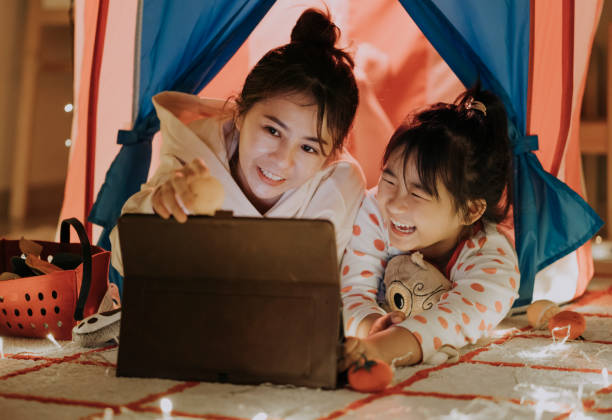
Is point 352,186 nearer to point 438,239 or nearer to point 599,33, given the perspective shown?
point 438,239

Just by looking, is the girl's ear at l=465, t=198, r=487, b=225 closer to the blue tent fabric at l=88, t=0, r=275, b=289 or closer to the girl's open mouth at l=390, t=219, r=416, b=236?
the girl's open mouth at l=390, t=219, r=416, b=236

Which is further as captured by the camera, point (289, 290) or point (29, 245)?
point (29, 245)

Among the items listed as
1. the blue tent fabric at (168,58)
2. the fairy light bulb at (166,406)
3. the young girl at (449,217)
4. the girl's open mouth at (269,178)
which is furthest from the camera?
the blue tent fabric at (168,58)

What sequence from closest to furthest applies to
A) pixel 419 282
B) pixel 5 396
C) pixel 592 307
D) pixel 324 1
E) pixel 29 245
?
pixel 5 396 → pixel 419 282 → pixel 29 245 → pixel 592 307 → pixel 324 1

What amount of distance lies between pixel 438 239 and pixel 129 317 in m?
0.60

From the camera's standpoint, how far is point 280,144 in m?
1.46

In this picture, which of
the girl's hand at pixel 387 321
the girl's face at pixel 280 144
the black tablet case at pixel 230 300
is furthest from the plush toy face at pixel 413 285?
the black tablet case at pixel 230 300

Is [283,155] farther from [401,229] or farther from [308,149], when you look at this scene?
[401,229]

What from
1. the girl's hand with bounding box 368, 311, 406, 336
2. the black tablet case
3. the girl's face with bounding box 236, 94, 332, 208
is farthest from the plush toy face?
the black tablet case

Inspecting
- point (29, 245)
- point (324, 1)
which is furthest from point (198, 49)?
point (29, 245)

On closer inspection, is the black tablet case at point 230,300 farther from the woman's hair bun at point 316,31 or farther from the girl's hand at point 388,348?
the woman's hair bun at point 316,31

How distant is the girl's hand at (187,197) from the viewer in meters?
0.99

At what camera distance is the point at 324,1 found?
188 cm

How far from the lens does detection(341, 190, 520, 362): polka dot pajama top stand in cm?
118
